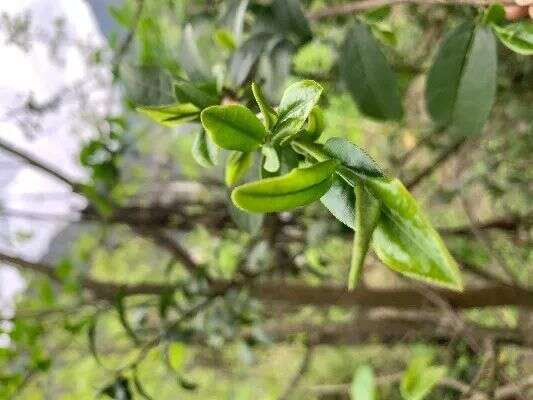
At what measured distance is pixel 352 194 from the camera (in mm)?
337

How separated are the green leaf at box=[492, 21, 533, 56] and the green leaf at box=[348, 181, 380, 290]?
0.58ft

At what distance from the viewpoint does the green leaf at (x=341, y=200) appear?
0.33 metres

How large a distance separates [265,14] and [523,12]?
325 mm

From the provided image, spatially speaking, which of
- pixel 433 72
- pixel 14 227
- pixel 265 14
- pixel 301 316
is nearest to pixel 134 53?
pixel 265 14

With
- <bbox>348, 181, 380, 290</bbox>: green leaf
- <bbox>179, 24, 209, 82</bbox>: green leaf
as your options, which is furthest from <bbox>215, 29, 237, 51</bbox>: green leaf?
<bbox>348, 181, 380, 290</bbox>: green leaf

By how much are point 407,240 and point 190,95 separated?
219 millimetres

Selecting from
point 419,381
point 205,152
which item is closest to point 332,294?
point 419,381

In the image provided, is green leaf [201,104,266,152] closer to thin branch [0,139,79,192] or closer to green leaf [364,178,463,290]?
green leaf [364,178,463,290]

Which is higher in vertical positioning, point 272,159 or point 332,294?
point 272,159

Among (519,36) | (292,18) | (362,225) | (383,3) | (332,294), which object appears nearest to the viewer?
(362,225)

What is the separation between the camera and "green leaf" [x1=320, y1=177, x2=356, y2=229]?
1.08 feet

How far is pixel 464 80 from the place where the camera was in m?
0.62

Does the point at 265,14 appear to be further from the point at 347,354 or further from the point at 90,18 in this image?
the point at 347,354

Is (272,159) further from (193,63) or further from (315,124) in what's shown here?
(193,63)
